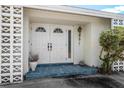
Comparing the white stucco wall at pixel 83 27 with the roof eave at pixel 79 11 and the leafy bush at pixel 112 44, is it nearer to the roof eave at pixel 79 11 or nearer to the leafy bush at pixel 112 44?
the roof eave at pixel 79 11

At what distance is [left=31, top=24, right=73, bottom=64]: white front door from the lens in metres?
6.09

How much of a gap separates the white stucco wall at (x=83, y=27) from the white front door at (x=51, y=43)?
0.40m

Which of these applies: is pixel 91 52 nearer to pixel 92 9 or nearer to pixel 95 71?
pixel 95 71

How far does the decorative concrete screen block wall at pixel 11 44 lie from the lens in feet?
13.2

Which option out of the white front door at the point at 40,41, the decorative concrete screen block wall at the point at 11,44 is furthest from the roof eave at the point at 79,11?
the white front door at the point at 40,41

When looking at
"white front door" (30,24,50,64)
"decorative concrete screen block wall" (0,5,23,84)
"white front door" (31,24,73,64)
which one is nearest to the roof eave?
"decorative concrete screen block wall" (0,5,23,84)

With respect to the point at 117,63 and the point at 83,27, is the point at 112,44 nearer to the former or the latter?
the point at 117,63

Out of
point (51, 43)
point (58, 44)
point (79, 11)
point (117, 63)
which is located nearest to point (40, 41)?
point (51, 43)

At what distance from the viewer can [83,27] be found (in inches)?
264

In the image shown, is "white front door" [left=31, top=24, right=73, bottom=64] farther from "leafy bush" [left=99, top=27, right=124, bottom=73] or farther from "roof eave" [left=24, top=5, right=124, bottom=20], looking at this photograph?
"leafy bush" [left=99, top=27, right=124, bottom=73]

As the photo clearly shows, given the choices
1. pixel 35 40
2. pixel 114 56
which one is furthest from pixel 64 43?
pixel 114 56

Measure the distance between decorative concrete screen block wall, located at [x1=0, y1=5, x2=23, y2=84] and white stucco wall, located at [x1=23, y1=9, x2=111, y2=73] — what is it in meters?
0.50

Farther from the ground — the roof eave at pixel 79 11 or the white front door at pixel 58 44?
the roof eave at pixel 79 11

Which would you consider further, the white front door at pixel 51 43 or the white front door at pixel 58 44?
the white front door at pixel 58 44
